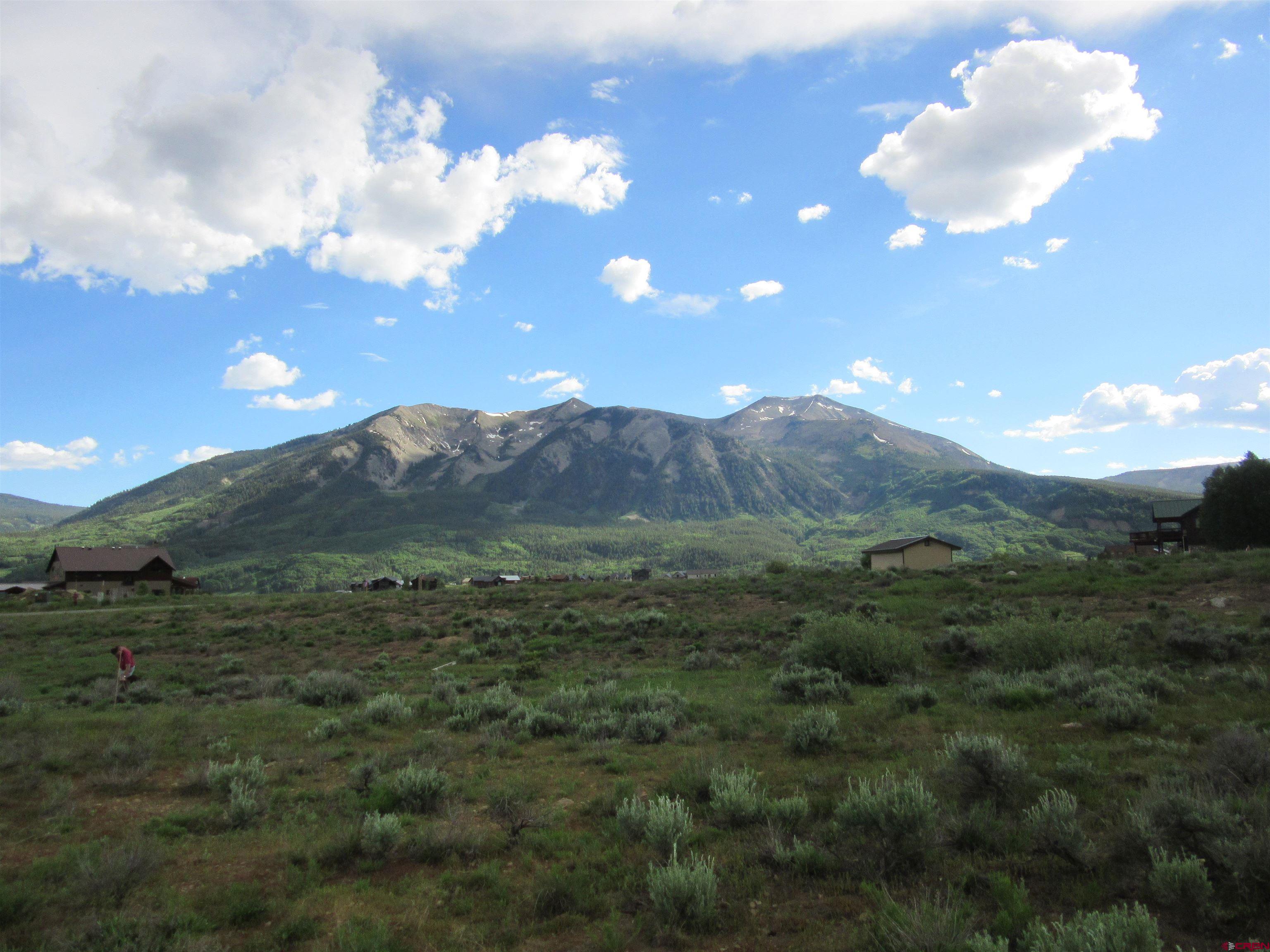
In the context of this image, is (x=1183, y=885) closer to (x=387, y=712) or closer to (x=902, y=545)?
(x=387, y=712)

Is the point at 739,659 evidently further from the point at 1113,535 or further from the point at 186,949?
the point at 1113,535

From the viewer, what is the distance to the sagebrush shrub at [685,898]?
4449 millimetres

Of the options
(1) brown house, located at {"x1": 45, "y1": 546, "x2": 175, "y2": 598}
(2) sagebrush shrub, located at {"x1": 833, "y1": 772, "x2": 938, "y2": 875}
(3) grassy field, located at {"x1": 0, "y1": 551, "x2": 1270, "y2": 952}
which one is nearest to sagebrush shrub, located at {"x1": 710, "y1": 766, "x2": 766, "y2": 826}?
(3) grassy field, located at {"x1": 0, "y1": 551, "x2": 1270, "y2": 952}

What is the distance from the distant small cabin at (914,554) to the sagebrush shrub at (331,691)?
128ft

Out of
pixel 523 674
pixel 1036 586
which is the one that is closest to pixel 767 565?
pixel 1036 586

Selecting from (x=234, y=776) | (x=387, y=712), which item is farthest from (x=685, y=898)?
(x=387, y=712)

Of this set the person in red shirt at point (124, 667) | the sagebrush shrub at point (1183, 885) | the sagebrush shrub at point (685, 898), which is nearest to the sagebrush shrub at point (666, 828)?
the sagebrush shrub at point (685, 898)

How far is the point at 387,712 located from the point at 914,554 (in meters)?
42.4

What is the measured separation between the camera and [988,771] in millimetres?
6105

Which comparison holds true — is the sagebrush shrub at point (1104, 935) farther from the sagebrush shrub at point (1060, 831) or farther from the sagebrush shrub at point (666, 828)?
the sagebrush shrub at point (666, 828)

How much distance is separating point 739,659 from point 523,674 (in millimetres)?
6167

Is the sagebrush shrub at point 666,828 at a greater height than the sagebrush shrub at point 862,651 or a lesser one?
greater

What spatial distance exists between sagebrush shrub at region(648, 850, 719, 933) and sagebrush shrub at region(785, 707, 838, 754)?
13.2ft

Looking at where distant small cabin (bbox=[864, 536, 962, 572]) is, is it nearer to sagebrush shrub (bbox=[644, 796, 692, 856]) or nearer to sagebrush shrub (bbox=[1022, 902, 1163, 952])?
sagebrush shrub (bbox=[644, 796, 692, 856])
